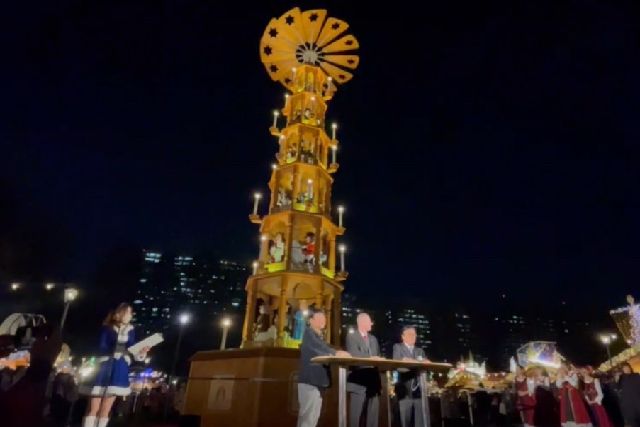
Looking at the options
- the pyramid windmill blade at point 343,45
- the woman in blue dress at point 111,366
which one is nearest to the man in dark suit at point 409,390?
the woman in blue dress at point 111,366

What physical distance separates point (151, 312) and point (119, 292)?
118ft

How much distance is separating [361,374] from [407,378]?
98cm

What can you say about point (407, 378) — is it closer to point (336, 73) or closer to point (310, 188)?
point (310, 188)

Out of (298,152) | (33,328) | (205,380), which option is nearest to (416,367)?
(33,328)

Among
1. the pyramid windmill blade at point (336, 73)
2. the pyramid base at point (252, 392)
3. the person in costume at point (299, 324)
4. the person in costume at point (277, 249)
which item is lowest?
the pyramid base at point (252, 392)

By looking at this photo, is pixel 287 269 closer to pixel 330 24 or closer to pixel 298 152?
pixel 298 152

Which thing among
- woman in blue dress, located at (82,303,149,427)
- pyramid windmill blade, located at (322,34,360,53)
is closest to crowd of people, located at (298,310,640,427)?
woman in blue dress, located at (82,303,149,427)

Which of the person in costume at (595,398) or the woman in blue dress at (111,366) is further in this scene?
the person in costume at (595,398)

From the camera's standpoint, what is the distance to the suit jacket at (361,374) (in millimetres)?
6238

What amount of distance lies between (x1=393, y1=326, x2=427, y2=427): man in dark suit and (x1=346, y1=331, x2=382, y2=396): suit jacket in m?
0.46

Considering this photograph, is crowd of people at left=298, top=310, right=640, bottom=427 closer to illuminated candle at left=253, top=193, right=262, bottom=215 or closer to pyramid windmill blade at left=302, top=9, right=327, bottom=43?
illuminated candle at left=253, top=193, right=262, bottom=215

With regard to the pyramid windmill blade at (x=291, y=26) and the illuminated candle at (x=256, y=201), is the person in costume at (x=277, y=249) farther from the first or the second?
the pyramid windmill blade at (x=291, y=26)

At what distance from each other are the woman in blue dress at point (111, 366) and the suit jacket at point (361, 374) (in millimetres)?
3457

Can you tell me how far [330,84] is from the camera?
19.0m
